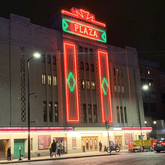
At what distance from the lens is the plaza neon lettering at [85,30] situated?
41.4 meters

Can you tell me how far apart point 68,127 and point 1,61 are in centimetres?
1302

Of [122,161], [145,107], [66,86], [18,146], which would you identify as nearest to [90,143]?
[66,86]

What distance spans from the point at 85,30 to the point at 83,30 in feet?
1.38

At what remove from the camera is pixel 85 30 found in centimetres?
4247

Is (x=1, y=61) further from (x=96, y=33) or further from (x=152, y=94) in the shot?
(x=152, y=94)

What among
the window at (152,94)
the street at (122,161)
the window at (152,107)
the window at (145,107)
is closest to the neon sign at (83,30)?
the street at (122,161)

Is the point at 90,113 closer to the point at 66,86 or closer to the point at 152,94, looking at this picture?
the point at 66,86

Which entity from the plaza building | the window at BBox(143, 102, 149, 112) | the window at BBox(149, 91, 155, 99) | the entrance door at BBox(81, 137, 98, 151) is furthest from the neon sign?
the window at BBox(149, 91, 155, 99)

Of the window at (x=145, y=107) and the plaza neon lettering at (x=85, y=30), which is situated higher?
the plaza neon lettering at (x=85, y=30)

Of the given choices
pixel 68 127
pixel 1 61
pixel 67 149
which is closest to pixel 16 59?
pixel 1 61

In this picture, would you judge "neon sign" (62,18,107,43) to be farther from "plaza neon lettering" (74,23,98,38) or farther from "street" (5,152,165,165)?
"street" (5,152,165,165)

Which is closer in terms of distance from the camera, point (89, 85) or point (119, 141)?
point (89, 85)

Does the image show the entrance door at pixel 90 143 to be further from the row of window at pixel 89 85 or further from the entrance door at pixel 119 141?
the row of window at pixel 89 85

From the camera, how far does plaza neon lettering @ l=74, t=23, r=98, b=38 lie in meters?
41.4
